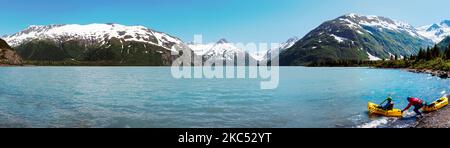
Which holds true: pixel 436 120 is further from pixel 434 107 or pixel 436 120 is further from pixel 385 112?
pixel 434 107

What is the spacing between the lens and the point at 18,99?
58250mm

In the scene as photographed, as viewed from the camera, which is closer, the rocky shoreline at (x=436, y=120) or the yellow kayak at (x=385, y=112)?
the rocky shoreline at (x=436, y=120)

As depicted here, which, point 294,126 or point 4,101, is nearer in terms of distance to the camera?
point 294,126

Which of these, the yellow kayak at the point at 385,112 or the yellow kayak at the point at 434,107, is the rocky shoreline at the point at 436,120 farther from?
the yellow kayak at the point at 385,112

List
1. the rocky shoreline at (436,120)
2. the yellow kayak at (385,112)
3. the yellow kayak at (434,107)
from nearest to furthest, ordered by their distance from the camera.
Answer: the rocky shoreline at (436,120)
the yellow kayak at (385,112)
the yellow kayak at (434,107)

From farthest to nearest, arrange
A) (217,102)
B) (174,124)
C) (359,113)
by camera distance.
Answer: (217,102) < (359,113) < (174,124)

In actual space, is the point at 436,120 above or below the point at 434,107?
below

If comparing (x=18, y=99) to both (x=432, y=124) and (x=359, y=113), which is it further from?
(x=432, y=124)

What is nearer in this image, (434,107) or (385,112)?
(385,112)

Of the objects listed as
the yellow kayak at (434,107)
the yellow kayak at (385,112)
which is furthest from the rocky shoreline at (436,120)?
the yellow kayak at (385,112)

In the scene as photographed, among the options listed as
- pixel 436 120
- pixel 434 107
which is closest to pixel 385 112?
pixel 436 120

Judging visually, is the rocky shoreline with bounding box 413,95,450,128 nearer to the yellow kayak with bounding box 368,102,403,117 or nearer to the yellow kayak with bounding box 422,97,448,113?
the yellow kayak with bounding box 422,97,448,113
